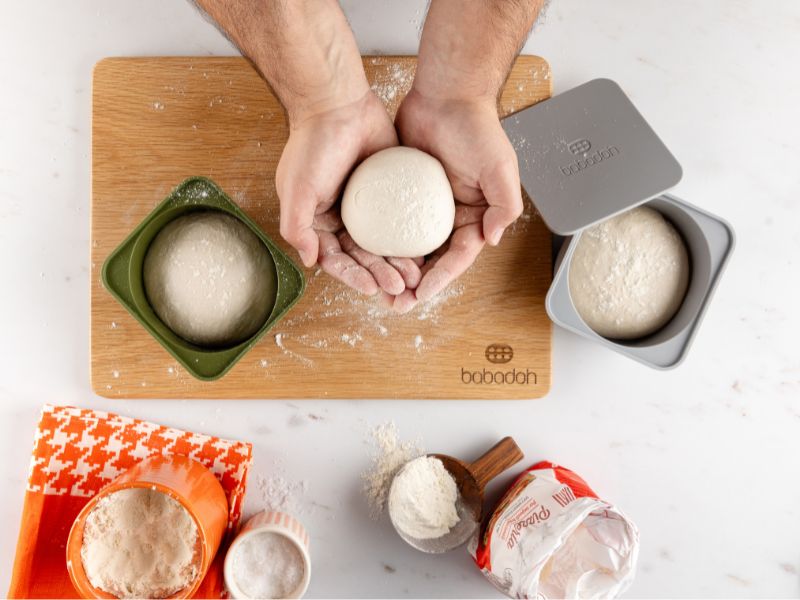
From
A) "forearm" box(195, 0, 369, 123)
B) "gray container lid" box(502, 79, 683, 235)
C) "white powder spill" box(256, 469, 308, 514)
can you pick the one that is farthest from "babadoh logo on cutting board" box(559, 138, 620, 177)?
"white powder spill" box(256, 469, 308, 514)

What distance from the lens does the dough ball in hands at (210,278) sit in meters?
1.04

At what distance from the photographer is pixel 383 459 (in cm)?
117

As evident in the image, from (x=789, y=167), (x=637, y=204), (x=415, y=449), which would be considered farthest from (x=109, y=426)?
(x=789, y=167)

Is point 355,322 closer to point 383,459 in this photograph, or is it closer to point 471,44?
point 383,459

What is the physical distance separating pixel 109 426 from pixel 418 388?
1.75 feet

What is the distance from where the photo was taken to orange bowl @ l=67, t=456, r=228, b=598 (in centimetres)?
98

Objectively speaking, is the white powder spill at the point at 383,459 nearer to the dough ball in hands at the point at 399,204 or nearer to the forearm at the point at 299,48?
the dough ball in hands at the point at 399,204

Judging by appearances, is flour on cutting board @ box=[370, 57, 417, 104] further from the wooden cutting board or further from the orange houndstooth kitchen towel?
the orange houndstooth kitchen towel

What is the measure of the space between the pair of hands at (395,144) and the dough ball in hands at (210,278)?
0.10m

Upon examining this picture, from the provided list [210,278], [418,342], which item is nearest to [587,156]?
[418,342]

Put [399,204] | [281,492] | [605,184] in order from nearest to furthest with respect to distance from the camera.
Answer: [399,204] → [605,184] → [281,492]

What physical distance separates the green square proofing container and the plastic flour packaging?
0.50 meters

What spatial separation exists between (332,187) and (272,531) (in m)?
0.56

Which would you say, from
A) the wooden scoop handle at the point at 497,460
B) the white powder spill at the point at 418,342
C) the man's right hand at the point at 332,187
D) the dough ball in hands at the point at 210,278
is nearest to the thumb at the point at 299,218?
the man's right hand at the point at 332,187
